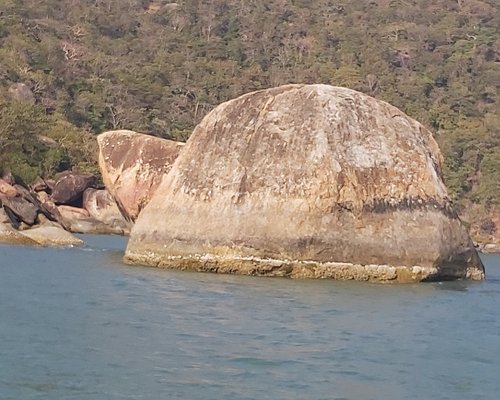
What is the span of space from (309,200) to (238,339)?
847cm

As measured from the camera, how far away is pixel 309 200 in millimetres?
20828

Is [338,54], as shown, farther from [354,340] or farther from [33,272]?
[354,340]

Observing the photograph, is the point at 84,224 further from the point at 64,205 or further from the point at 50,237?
the point at 50,237

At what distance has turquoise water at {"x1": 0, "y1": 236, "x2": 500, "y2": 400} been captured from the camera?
33.6ft

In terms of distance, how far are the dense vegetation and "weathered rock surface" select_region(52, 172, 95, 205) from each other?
2542mm

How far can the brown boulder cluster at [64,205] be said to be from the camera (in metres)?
36.0

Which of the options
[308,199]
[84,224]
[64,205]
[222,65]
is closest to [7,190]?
[84,224]

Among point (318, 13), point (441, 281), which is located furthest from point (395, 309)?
point (318, 13)

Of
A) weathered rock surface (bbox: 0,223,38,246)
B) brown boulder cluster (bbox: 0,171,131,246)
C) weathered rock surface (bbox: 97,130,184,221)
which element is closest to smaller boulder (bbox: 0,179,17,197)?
brown boulder cluster (bbox: 0,171,131,246)

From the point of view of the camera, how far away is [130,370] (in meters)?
10.6

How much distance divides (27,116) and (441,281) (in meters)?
34.1

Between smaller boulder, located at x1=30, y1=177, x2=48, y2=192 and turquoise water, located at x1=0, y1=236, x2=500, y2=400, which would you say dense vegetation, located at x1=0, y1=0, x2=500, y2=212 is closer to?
smaller boulder, located at x1=30, y1=177, x2=48, y2=192

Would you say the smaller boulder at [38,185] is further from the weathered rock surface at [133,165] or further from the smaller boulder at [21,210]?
the weathered rock surface at [133,165]

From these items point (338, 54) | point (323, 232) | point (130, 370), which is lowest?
point (338, 54)
